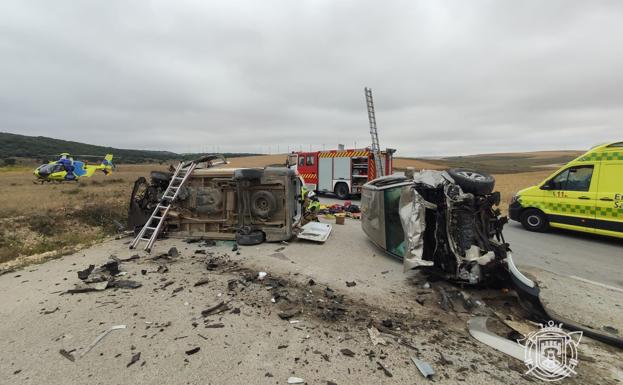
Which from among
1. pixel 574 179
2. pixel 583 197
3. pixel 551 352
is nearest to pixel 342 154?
pixel 574 179

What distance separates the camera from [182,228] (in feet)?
21.6

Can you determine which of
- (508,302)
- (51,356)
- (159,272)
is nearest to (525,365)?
(508,302)

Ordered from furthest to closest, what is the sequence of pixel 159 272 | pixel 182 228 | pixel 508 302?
pixel 182 228 → pixel 159 272 → pixel 508 302

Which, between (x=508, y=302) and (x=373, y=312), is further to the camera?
(x=508, y=302)

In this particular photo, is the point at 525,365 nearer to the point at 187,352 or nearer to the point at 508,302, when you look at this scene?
the point at 508,302

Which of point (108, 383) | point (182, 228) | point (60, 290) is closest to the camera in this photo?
point (108, 383)

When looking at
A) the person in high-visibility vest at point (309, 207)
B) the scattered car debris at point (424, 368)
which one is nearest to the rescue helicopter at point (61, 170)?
the person in high-visibility vest at point (309, 207)

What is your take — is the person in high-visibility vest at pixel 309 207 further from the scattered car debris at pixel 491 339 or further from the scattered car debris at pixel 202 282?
the scattered car debris at pixel 491 339

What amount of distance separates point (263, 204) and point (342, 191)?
8055mm

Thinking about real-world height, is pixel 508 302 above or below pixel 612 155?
below

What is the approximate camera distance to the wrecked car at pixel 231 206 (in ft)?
19.9

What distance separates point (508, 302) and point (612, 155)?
17.6 feet

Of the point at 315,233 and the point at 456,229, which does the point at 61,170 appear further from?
the point at 456,229

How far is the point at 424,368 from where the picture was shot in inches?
89.4
